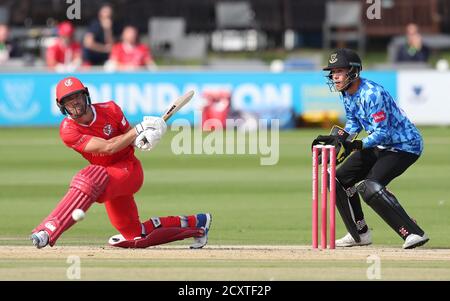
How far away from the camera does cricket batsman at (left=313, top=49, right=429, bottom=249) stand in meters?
10.4

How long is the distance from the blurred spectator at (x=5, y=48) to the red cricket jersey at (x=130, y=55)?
2426 mm

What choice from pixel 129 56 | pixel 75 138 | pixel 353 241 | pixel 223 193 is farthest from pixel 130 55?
pixel 75 138

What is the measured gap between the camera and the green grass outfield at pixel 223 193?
12078 millimetres

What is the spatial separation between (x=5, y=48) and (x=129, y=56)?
315 centimetres

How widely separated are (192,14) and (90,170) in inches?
831

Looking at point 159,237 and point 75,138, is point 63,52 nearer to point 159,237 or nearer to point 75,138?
point 159,237

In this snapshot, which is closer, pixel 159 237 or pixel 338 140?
pixel 338 140

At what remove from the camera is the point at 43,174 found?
1681 centimetres

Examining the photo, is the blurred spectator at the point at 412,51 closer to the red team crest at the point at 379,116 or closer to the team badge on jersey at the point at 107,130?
the red team crest at the point at 379,116

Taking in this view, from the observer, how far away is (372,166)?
1077 cm

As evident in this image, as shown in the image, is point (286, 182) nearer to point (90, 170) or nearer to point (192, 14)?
point (90, 170)

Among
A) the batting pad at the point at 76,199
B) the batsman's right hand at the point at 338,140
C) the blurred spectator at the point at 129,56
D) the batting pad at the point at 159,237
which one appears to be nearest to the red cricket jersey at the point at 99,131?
the batting pad at the point at 76,199

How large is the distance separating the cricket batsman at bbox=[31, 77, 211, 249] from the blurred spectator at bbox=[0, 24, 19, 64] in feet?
48.4
